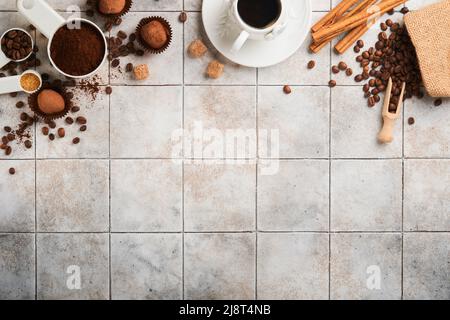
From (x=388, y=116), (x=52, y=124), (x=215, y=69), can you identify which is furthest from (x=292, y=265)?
A: (x=52, y=124)

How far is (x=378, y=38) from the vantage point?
1.28 metres

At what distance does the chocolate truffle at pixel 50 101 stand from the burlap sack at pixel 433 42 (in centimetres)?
104

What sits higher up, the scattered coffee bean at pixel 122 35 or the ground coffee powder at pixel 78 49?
the scattered coffee bean at pixel 122 35

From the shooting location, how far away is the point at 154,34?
1190 millimetres

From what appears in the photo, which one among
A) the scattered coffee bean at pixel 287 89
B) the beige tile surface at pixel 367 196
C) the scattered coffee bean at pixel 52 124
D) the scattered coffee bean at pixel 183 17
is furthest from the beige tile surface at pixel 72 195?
the beige tile surface at pixel 367 196

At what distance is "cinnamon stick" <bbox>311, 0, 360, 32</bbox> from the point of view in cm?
124

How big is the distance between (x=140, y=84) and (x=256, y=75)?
1.16 ft

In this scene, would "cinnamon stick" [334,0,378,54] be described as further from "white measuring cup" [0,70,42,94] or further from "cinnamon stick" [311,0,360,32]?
"white measuring cup" [0,70,42,94]

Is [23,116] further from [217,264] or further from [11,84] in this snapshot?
[217,264]

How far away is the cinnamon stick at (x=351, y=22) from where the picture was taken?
122 centimetres

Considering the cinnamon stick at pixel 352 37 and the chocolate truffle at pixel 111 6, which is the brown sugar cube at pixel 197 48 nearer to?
the chocolate truffle at pixel 111 6

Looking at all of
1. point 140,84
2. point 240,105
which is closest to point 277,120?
point 240,105

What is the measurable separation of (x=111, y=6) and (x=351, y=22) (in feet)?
2.26

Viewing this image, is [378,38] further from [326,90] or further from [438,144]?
[438,144]
